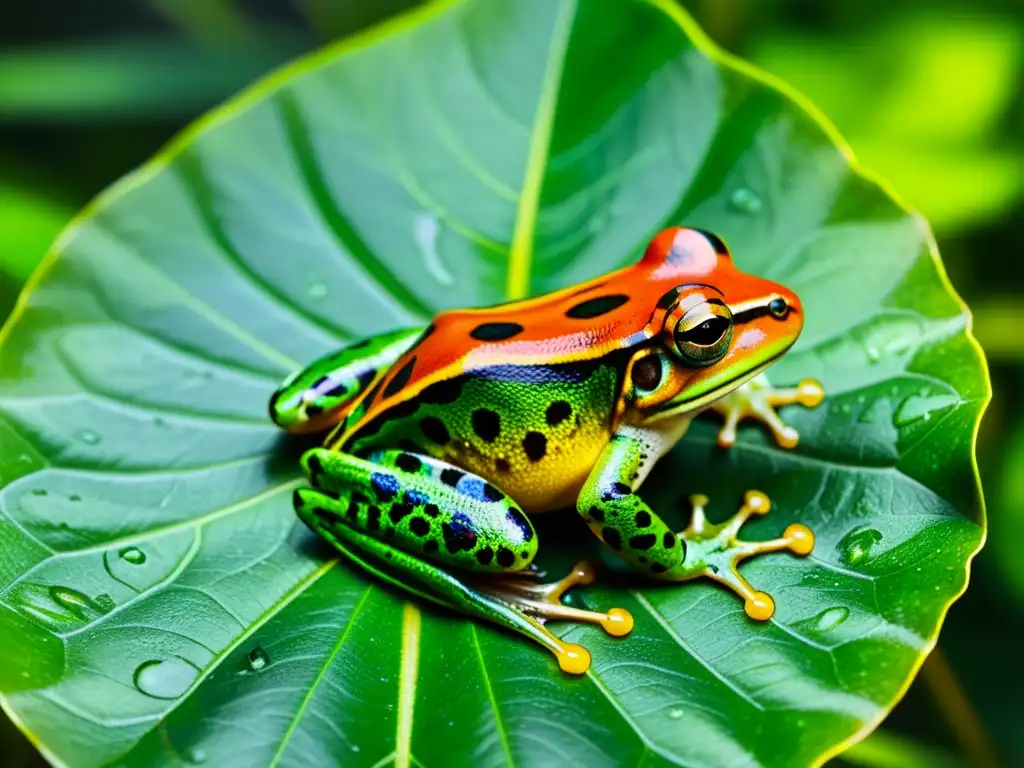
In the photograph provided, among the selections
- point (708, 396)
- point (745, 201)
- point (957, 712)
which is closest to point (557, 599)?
point (708, 396)

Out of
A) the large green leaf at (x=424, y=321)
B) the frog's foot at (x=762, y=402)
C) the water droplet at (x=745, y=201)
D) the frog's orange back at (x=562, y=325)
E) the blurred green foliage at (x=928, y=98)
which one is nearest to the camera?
the large green leaf at (x=424, y=321)

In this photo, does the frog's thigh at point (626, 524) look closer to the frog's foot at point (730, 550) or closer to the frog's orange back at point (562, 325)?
the frog's foot at point (730, 550)

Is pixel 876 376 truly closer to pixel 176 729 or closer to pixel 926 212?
pixel 926 212

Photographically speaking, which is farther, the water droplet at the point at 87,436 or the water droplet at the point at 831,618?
the water droplet at the point at 87,436

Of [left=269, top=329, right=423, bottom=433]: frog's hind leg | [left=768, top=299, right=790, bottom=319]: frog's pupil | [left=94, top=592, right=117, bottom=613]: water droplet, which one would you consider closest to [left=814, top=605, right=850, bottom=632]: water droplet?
[left=768, top=299, right=790, bottom=319]: frog's pupil

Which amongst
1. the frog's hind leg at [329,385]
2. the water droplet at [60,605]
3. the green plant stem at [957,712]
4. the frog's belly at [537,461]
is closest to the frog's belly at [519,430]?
the frog's belly at [537,461]

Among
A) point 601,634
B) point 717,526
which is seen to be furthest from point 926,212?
point 601,634

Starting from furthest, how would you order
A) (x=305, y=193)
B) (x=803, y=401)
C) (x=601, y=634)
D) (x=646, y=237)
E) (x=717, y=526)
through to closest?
(x=305, y=193)
(x=646, y=237)
(x=803, y=401)
(x=717, y=526)
(x=601, y=634)

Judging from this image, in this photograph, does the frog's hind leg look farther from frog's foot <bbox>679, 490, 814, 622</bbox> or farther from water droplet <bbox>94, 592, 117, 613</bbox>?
frog's foot <bbox>679, 490, 814, 622</bbox>
